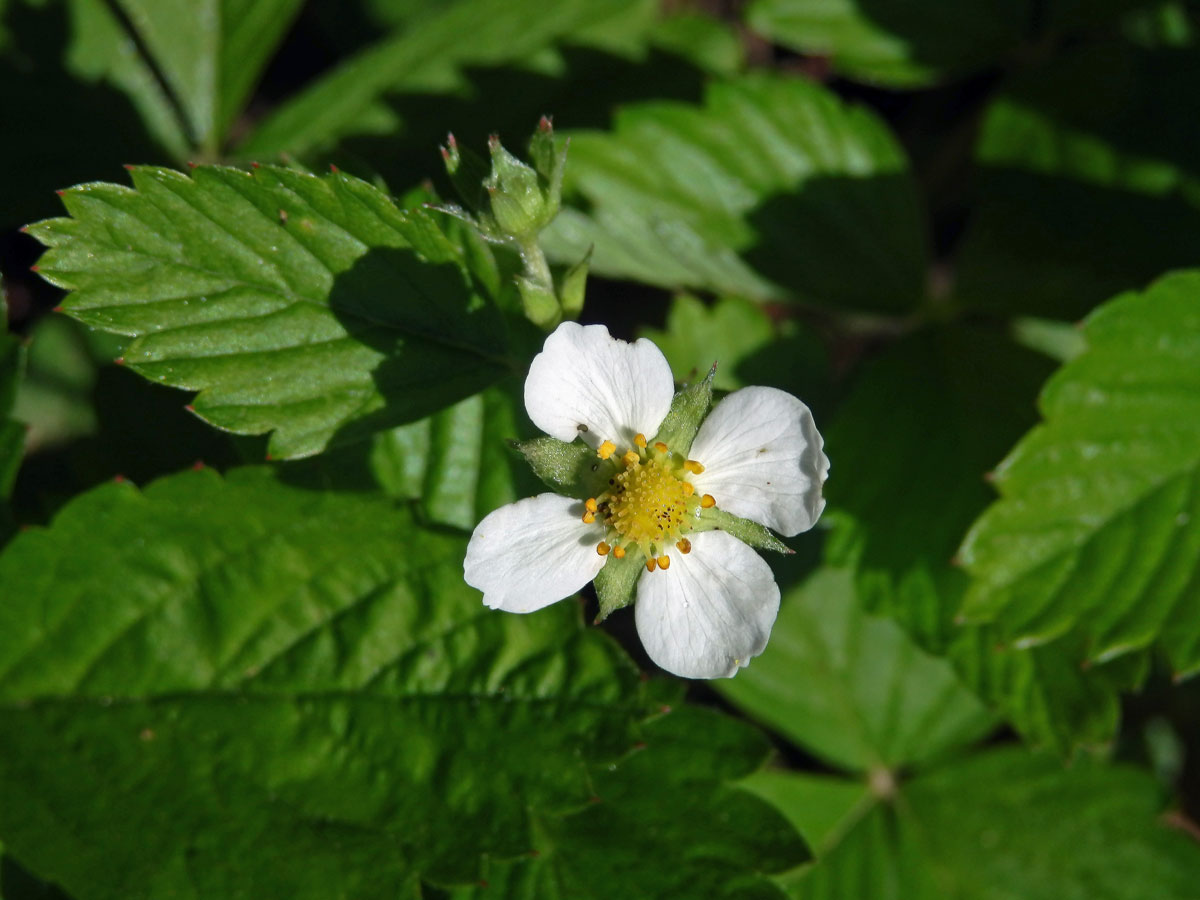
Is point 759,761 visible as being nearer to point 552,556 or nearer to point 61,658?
point 552,556

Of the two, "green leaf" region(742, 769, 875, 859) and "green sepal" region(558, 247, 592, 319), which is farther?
"green leaf" region(742, 769, 875, 859)

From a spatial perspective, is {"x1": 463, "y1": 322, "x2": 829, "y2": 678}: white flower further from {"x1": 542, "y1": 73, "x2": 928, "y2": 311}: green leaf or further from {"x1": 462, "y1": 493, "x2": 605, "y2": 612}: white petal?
{"x1": 542, "y1": 73, "x2": 928, "y2": 311}: green leaf

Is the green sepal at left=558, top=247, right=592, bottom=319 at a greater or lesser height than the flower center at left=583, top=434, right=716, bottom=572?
greater

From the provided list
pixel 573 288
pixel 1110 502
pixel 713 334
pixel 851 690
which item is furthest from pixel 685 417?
pixel 851 690

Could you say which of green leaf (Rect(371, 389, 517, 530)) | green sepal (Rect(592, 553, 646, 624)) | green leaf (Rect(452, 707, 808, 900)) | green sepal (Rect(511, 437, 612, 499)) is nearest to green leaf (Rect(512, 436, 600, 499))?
green sepal (Rect(511, 437, 612, 499))

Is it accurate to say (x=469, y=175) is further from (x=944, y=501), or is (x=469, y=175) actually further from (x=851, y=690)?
(x=851, y=690)
